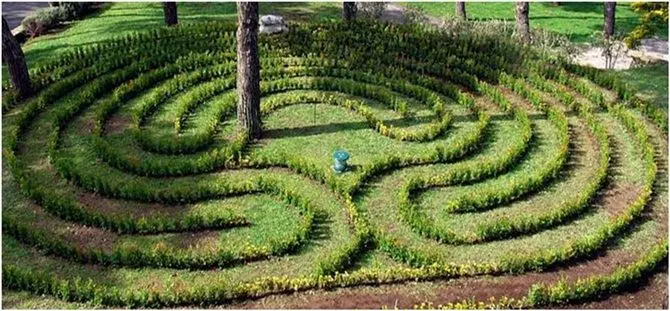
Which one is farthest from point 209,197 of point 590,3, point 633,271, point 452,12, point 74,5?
point 590,3

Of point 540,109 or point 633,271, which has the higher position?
point 540,109

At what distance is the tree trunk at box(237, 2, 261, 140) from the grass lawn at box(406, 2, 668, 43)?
19.8m

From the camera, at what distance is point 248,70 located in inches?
810

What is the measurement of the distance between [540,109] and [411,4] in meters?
18.7

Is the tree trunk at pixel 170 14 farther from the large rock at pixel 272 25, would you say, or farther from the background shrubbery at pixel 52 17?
the background shrubbery at pixel 52 17

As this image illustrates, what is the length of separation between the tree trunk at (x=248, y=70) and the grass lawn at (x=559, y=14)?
19.8 m

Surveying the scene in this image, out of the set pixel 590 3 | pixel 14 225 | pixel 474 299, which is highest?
pixel 590 3

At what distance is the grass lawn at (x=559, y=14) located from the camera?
124 feet

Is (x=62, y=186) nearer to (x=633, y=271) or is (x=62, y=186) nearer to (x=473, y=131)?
(x=473, y=131)

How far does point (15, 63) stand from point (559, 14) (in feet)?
91.6

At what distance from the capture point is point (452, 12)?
130 feet

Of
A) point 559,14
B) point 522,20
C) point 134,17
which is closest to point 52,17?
point 134,17

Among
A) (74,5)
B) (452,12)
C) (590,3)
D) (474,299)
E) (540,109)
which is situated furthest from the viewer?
(590,3)

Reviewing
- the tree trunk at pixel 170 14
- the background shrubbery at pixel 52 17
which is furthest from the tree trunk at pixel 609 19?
the background shrubbery at pixel 52 17
